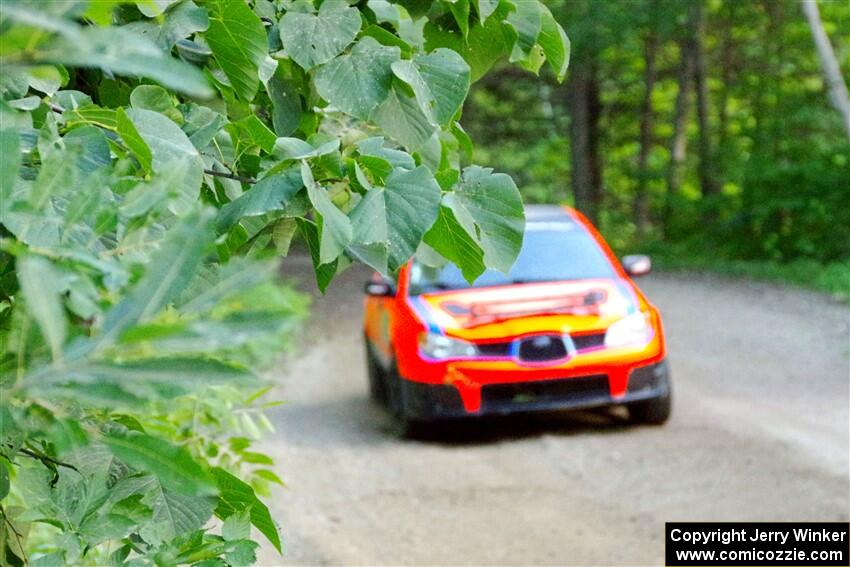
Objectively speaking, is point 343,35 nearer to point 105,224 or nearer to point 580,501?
point 105,224

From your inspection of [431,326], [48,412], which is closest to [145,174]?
[48,412]

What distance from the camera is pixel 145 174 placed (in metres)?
1.73

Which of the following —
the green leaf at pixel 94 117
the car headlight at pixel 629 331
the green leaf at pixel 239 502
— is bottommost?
the car headlight at pixel 629 331

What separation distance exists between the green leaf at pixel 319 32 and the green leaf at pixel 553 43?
434 mm

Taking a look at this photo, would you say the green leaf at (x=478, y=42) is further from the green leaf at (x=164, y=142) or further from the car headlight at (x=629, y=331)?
the car headlight at (x=629, y=331)

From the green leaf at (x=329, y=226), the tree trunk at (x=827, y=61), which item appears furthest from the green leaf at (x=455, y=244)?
the tree trunk at (x=827, y=61)

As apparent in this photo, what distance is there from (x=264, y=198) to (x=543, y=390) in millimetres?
6738

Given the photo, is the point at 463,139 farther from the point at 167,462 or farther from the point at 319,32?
the point at 167,462

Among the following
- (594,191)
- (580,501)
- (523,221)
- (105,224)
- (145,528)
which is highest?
(105,224)

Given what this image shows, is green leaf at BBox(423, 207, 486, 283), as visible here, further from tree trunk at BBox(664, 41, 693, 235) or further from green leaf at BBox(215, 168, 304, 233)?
tree trunk at BBox(664, 41, 693, 235)

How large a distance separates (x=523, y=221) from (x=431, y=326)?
257 inches

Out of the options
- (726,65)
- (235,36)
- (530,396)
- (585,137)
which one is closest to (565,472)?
(530,396)

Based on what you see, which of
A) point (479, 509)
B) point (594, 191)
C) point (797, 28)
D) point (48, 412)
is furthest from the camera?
point (594, 191)

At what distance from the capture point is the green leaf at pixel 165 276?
0.91 m
